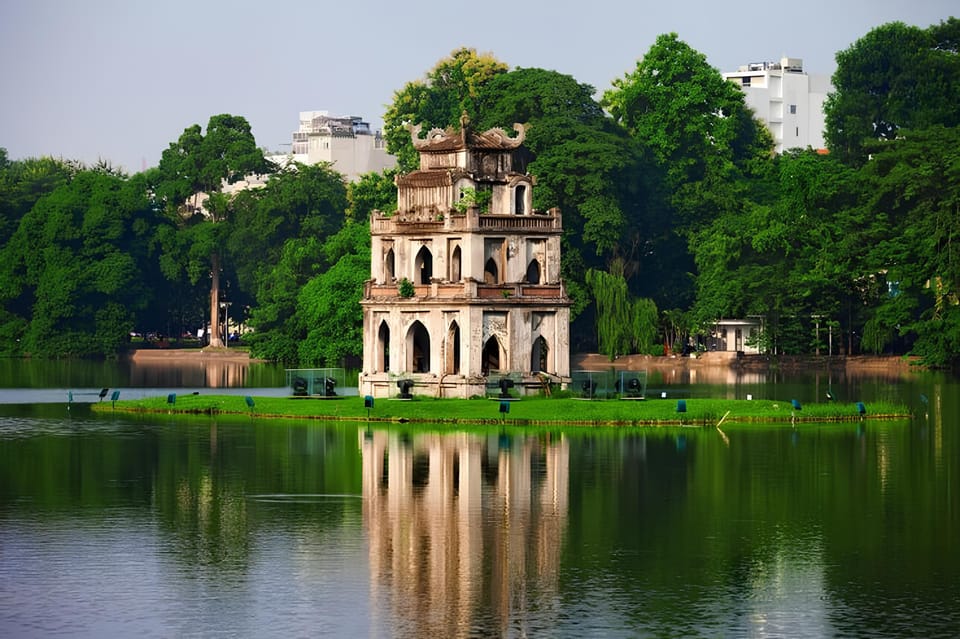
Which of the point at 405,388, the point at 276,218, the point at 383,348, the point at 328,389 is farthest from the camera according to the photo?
the point at 276,218

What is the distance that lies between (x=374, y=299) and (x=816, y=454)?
3086 cm

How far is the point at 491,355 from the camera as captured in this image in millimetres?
95375

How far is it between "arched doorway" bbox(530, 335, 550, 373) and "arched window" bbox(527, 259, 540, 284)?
10.1 feet

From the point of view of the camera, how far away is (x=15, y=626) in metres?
39.8

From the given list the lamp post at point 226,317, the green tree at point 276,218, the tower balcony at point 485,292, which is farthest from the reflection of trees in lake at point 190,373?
the tower balcony at point 485,292

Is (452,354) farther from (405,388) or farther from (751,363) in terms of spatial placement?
(751,363)

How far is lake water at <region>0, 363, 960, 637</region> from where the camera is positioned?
1614 inches

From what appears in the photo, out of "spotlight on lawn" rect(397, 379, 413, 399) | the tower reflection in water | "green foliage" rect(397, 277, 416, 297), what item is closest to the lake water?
the tower reflection in water

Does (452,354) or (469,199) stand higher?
(469,199)

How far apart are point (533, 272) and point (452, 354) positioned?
6.26 m

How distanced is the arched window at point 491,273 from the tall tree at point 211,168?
277ft

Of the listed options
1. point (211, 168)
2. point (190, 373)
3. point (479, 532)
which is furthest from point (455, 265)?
point (211, 168)

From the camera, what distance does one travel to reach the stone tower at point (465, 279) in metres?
91.6

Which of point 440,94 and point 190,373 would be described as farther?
point 440,94
